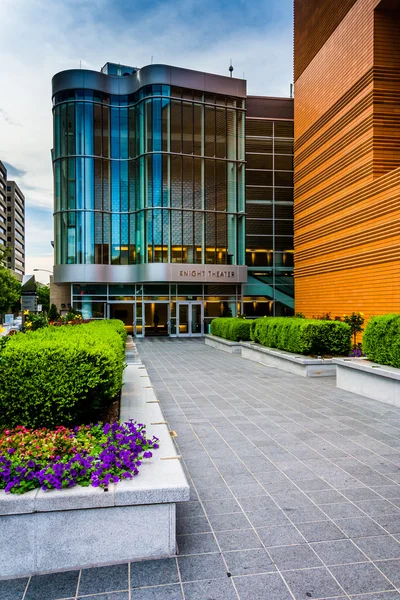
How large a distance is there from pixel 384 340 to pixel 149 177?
23.9 meters

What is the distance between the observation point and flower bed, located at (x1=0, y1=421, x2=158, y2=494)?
3.62 metres

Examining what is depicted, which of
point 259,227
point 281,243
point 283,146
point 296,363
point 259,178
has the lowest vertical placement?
point 296,363

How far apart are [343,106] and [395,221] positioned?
7.25 metres

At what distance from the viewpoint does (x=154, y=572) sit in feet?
11.1

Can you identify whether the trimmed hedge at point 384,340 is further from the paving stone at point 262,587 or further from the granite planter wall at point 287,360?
the paving stone at point 262,587

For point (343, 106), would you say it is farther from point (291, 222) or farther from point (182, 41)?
point (182, 41)

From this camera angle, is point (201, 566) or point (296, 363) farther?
point (296, 363)

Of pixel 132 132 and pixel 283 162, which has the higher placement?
pixel 132 132

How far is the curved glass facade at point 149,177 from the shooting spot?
3058 cm

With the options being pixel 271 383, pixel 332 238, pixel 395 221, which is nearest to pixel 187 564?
pixel 271 383

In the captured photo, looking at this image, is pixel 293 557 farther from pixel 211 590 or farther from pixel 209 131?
pixel 209 131

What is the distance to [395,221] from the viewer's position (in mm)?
15141

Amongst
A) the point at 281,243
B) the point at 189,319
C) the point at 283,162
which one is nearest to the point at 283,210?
the point at 281,243

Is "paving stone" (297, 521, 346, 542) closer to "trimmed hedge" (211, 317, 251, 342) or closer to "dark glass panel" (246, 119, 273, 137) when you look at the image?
"trimmed hedge" (211, 317, 251, 342)
